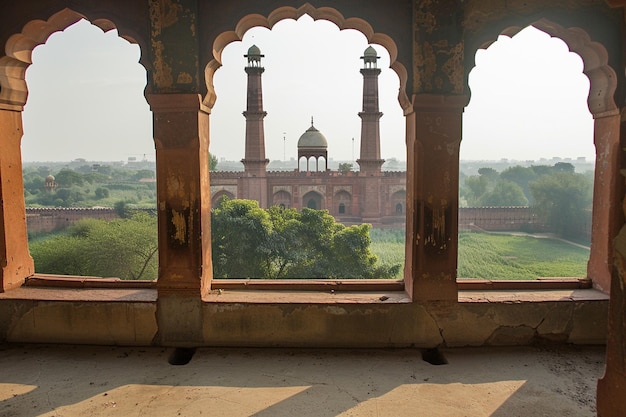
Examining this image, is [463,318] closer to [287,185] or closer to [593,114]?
[593,114]

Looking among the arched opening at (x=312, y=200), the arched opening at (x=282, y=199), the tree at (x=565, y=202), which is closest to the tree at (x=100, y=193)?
the arched opening at (x=282, y=199)

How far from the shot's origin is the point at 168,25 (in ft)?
10.8

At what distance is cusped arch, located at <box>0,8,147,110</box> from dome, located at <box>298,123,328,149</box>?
2835cm

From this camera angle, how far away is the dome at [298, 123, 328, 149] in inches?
1254

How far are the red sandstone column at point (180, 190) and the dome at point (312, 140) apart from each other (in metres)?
28.6

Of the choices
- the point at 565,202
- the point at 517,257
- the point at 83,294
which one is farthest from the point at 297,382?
the point at 565,202

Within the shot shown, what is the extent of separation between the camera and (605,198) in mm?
3643

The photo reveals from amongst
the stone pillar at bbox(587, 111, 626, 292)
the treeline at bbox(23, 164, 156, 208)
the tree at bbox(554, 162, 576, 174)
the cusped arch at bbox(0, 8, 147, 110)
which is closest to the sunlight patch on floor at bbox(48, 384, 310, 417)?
the cusped arch at bbox(0, 8, 147, 110)

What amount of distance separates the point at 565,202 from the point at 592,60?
116ft

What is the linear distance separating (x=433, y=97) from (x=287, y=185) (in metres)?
29.5

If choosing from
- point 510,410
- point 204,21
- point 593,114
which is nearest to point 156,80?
point 204,21

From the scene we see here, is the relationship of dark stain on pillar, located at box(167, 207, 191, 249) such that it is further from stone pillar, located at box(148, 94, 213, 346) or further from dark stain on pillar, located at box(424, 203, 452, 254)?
dark stain on pillar, located at box(424, 203, 452, 254)

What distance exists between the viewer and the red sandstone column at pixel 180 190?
3.37m

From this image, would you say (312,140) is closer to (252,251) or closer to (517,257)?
(517,257)
